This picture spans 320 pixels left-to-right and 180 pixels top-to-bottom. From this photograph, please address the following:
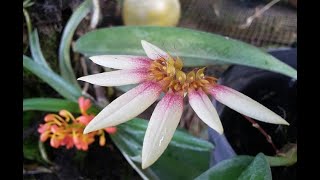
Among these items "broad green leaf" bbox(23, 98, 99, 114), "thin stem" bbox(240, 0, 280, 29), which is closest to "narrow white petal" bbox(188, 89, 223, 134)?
"broad green leaf" bbox(23, 98, 99, 114)

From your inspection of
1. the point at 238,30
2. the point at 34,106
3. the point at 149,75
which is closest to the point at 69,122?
the point at 34,106

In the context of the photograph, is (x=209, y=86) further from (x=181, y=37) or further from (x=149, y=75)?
(x=181, y=37)

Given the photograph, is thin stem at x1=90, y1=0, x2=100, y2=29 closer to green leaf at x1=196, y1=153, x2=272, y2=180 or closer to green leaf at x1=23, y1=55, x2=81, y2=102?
green leaf at x1=23, y1=55, x2=81, y2=102

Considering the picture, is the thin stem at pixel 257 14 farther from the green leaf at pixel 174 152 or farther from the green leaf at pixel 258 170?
the green leaf at pixel 258 170

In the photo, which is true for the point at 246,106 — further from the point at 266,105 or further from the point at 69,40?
the point at 69,40

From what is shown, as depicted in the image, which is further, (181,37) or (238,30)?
(238,30)
